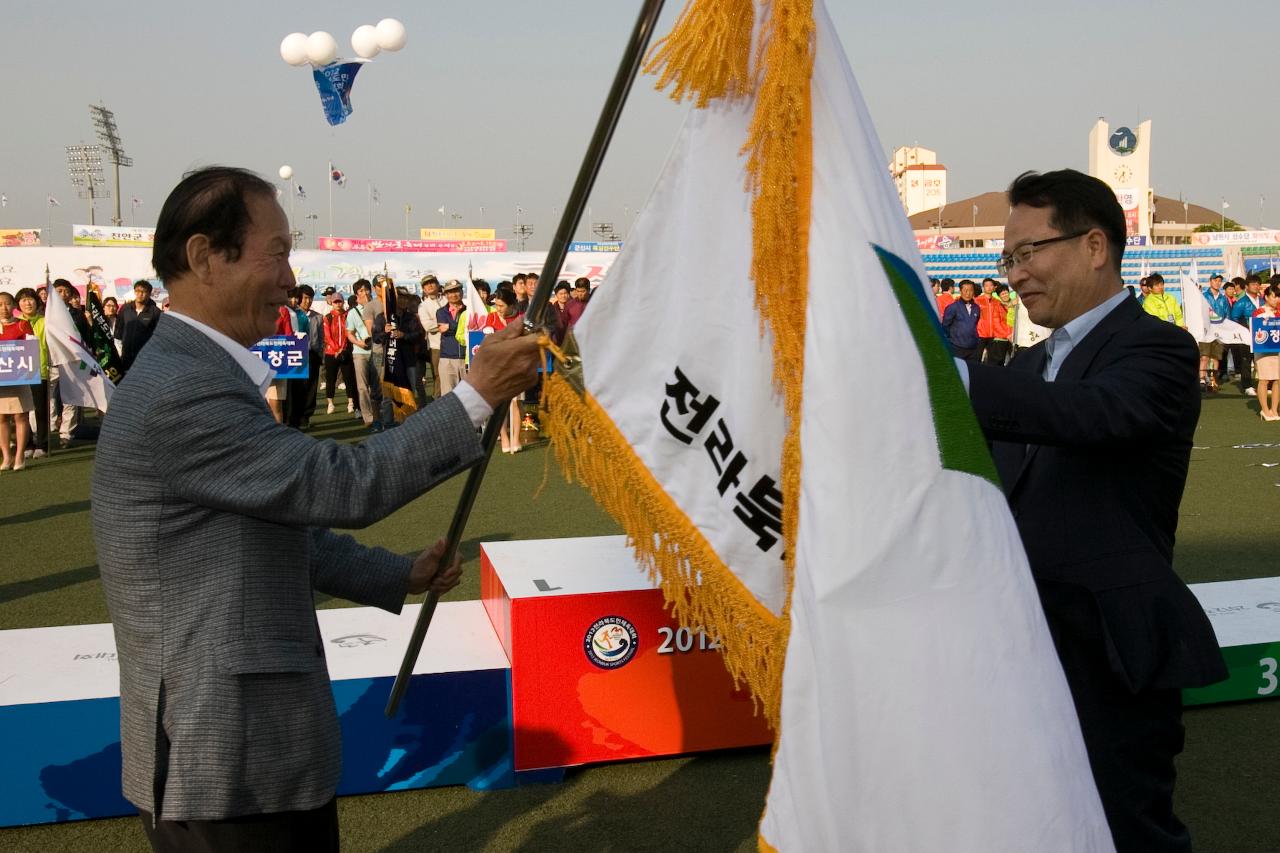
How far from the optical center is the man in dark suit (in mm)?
2082

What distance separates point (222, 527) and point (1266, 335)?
1409cm

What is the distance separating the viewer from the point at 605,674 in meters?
3.70

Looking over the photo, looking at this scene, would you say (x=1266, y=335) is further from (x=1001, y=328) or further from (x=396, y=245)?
(x=396, y=245)

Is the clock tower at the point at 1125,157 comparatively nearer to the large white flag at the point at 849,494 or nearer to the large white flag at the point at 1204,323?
the large white flag at the point at 1204,323

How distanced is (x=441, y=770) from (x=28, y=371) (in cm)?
848

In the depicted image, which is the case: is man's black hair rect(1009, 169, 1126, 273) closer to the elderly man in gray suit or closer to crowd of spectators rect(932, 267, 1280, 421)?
the elderly man in gray suit

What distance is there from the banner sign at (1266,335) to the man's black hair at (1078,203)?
1245cm

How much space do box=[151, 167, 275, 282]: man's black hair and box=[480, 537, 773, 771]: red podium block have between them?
6.51ft

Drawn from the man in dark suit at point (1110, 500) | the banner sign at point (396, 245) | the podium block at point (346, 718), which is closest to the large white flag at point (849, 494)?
the man in dark suit at point (1110, 500)

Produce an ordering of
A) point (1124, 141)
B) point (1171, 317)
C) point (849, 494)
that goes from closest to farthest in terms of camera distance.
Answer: point (849, 494)
point (1171, 317)
point (1124, 141)

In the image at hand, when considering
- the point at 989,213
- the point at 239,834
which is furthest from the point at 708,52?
the point at 989,213

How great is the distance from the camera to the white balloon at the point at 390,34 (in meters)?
12.3

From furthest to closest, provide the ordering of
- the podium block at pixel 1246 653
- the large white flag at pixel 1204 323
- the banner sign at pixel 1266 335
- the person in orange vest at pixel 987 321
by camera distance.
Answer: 1. the large white flag at pixel 1204 323
2. the person in orange vest at pixel 987 321
3. the banner sign at pixel 1266 335
4. the podium block at pixel 1246 653

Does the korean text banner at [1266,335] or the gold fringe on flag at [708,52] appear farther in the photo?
the korean text banner at [1266,335]
